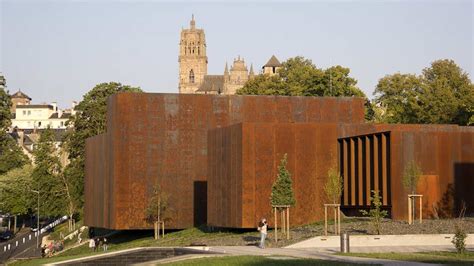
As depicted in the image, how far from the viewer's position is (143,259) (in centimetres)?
3594

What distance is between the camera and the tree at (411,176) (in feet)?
139

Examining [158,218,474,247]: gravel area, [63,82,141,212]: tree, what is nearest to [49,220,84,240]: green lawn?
[63,82,141,212]: tree

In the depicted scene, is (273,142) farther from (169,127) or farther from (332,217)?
(169,127)

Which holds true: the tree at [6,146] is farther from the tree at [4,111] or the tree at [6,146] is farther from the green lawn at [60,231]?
the green lawn at [60,231]

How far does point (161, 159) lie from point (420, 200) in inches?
679

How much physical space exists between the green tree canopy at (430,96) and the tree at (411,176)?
38.2 metres

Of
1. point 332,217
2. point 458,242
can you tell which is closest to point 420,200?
point 332,217

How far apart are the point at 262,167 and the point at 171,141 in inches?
387

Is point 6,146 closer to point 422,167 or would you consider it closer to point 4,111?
point 4,111

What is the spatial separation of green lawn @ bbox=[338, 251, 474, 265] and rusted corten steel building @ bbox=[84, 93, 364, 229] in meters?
24.9

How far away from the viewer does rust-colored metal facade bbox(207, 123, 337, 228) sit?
154 feet

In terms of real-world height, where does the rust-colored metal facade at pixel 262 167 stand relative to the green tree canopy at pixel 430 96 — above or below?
below

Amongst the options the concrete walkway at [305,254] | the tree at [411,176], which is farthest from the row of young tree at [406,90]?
the concrete walkway at [305,254]

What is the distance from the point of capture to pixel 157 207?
53656mm
